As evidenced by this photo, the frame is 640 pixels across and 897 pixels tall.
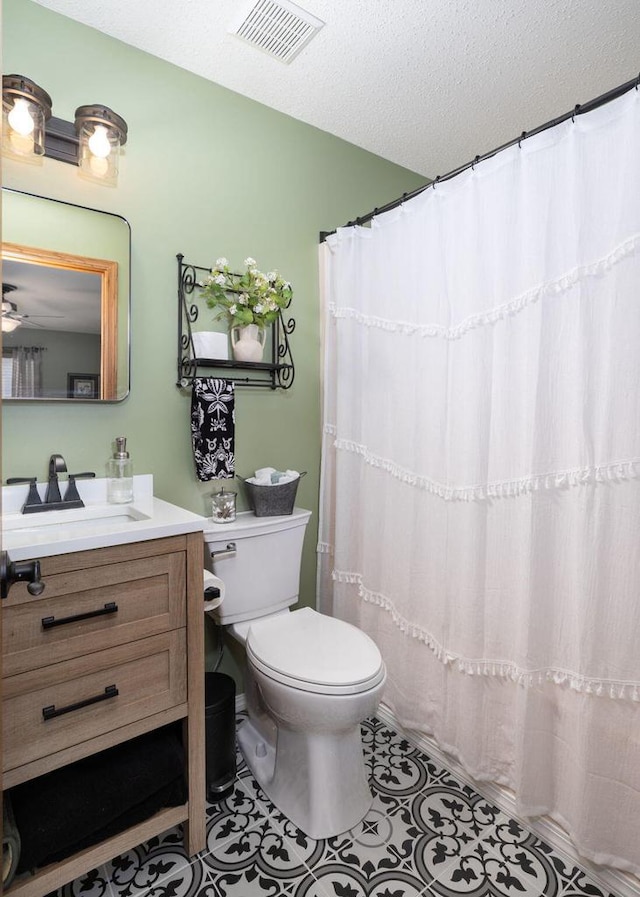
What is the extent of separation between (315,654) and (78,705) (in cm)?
69

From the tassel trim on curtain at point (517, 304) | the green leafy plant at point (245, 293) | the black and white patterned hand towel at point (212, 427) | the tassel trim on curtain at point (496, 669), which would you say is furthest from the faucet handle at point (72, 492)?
the tassel trim on curtain at point (517, 304)

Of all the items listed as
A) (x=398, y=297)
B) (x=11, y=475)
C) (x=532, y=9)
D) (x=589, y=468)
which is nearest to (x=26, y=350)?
(x=11, y=475)

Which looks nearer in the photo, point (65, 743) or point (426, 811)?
point (65, 743)

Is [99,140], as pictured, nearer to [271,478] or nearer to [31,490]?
[31,490]

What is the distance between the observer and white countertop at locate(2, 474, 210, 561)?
4.09ft

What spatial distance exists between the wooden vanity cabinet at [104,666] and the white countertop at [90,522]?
0.09ft

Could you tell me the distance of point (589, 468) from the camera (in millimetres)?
1414

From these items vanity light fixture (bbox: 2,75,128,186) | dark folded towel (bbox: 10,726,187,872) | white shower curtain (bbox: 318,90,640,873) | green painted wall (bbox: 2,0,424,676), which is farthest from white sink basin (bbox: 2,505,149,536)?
vanity light fixture (bbox: 2,75,128,186)

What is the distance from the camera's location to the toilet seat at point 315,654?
1.54 meters

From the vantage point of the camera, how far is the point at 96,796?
1.36 metres

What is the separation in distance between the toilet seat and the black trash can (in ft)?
0.62

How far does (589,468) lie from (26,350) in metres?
1.69

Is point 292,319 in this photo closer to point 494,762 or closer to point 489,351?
point 489,351

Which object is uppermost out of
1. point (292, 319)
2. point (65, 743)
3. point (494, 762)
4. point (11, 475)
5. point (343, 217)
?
point (343, 217)
